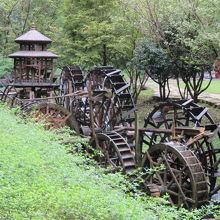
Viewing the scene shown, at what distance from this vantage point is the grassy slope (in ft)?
23.0

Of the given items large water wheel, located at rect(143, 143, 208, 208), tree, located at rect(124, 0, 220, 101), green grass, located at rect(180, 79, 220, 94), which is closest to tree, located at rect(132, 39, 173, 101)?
tree, located at rect(124, 0, 220, 101)

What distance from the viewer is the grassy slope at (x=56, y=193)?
7.01 meters

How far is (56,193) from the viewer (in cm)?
740

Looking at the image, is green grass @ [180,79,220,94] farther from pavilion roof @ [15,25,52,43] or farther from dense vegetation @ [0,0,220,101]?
pavilion roof @ [15,25,52,43]

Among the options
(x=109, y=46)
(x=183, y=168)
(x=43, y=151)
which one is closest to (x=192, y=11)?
(x=109, y=46)

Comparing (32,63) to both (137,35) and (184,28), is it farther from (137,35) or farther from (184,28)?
(184,28)

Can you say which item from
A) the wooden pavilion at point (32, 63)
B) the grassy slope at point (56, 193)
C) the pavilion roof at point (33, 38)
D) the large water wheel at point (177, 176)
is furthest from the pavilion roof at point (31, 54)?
the grassy slope at point (56, 193)

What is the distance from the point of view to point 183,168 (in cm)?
1268

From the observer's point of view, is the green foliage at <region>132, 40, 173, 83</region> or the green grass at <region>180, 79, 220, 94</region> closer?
the green foliage at <region>132, 40, 173, 83</region>

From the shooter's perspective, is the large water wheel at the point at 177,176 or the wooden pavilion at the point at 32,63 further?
the wooden pavilion at the point at 32,63

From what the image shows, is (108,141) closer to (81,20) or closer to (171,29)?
(171,29)

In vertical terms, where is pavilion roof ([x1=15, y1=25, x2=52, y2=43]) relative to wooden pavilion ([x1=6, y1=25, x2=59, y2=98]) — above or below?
above

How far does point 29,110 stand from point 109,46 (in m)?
10.4

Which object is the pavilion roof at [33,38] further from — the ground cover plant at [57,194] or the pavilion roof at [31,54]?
the ground cover plant at [57,194]
